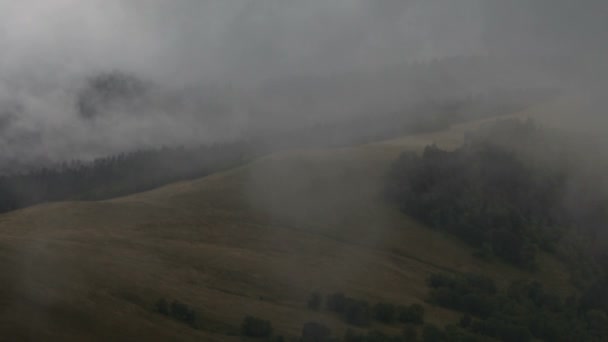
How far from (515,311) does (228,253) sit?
122ft

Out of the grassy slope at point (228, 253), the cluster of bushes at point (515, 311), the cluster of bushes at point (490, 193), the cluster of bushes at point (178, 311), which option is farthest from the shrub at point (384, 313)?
the cluster of bushes at point (490, 193)

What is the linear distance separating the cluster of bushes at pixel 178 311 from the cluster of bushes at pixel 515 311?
32.0 meters

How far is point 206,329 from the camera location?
66.1 metres

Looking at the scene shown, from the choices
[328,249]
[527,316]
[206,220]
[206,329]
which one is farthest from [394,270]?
[206,329]

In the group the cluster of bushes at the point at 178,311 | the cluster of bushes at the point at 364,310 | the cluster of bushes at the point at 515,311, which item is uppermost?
the cluster of bushes at the point at 515,311

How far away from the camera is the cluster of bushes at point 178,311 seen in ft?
216

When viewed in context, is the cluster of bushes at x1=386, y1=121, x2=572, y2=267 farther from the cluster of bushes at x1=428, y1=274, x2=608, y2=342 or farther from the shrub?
the shrub

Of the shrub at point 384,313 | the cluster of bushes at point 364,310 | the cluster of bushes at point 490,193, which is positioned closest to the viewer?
the cluster of bushes at point 364,310

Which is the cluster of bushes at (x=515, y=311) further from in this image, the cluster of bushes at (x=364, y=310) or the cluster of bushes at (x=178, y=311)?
the cluster of bushes at (x=178, y=311)

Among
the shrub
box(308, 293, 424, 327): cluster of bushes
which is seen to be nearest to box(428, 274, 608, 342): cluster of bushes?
box(308, 293, 424, 327): cluster of bushes

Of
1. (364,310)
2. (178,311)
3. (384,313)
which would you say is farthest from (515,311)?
(178,311)

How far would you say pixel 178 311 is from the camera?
6669cm

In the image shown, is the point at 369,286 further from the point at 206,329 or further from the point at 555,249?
the point at 555,249

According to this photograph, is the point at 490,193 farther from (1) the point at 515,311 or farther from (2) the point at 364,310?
(2) the point at 364,310
